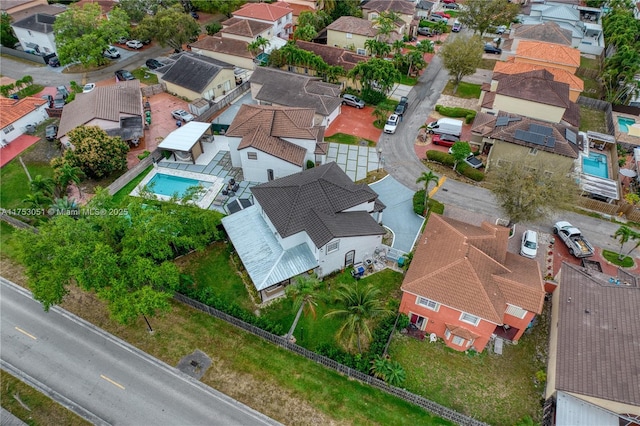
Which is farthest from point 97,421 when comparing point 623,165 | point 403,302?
point 623,165

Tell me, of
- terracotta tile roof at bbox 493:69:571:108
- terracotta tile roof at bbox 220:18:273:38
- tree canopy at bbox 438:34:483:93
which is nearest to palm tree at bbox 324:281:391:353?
terracotta tile roof at bbox 493:69:571:108

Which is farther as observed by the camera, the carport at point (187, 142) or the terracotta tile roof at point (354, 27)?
the terracotta tile roof at point (354, 27)

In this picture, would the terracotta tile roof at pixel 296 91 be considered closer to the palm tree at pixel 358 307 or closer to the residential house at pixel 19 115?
the residential house at pixel 19 115

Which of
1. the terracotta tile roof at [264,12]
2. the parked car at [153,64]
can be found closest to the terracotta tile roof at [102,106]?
the parked car at [153,64]

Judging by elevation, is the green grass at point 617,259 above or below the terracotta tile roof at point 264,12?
below

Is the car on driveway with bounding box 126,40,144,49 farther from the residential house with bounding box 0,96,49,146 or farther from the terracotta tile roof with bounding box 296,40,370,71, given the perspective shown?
the terracotta tile roof with bounding box 296,40,370,71

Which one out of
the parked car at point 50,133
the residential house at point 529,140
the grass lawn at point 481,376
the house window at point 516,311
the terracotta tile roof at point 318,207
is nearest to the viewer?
the grass lawn at point 481,376

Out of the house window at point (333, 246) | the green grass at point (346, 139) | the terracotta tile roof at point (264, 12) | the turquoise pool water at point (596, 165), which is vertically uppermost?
the terracotta tile roof at point (264, 12)
